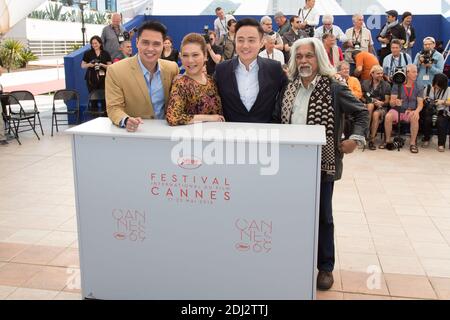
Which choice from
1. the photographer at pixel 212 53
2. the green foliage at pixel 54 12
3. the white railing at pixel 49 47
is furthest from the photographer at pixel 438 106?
the green foliage at pixel 54 12

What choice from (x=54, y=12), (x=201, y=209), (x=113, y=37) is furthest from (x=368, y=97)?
(x=54, y=12)

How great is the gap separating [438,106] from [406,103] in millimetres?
496

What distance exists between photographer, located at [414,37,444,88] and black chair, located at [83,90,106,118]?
17.8ft

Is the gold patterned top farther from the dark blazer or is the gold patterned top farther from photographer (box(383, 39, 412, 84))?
photographer (box(383, 39, 412, 84))

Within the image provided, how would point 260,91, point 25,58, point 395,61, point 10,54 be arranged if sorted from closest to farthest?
point 260,91
point 395,61
point 10,54
point 25,58

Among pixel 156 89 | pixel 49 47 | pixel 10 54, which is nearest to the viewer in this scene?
pixel 156 89

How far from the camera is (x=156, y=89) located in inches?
118

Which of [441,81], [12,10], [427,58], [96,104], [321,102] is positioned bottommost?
[96,104]

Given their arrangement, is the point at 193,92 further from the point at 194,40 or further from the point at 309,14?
the point at 309,14

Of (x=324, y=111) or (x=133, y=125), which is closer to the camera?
(x=133, y=125)

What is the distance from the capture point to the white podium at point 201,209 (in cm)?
243

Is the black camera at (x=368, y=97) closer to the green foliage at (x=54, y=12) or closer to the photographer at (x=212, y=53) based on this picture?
the photographer at (x=212, y=53)

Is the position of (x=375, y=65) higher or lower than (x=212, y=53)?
lower
